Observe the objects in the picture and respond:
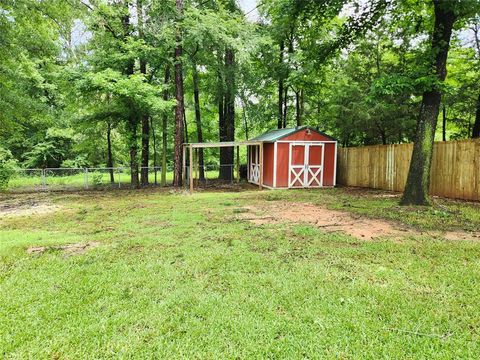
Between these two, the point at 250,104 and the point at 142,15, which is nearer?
the point at 142,15

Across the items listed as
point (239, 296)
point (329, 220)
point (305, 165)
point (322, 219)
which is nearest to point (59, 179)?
point (305, 165)

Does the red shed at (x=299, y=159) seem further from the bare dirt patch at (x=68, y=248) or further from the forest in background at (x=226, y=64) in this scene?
the bare dirt patch at (x=68, y=248)

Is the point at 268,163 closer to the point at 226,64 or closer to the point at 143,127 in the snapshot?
the point at 226,64

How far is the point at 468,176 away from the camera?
861 centimetres

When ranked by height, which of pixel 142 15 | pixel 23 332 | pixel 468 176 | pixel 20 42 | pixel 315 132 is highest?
pixel 142 15

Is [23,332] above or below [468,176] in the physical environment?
below

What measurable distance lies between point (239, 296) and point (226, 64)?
558 inches

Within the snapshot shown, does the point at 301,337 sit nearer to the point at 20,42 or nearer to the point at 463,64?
the point at 20,42

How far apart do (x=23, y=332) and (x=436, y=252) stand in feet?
16.3

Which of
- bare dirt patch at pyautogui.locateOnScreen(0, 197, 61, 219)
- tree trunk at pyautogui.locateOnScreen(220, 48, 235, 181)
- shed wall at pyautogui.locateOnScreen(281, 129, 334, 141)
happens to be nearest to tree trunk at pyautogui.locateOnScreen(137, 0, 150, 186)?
tree trunk at pyautogui.locateOnScreen(220, 48, 235, 181)

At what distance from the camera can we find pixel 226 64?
1518 cm

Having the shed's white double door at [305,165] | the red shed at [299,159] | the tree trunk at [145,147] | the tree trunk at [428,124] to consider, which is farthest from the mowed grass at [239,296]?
the tree trunk at [145,147]

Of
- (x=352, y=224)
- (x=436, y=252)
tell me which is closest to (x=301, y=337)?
(x=436, y=252)

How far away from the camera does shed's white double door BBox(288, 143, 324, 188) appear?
12906mm
